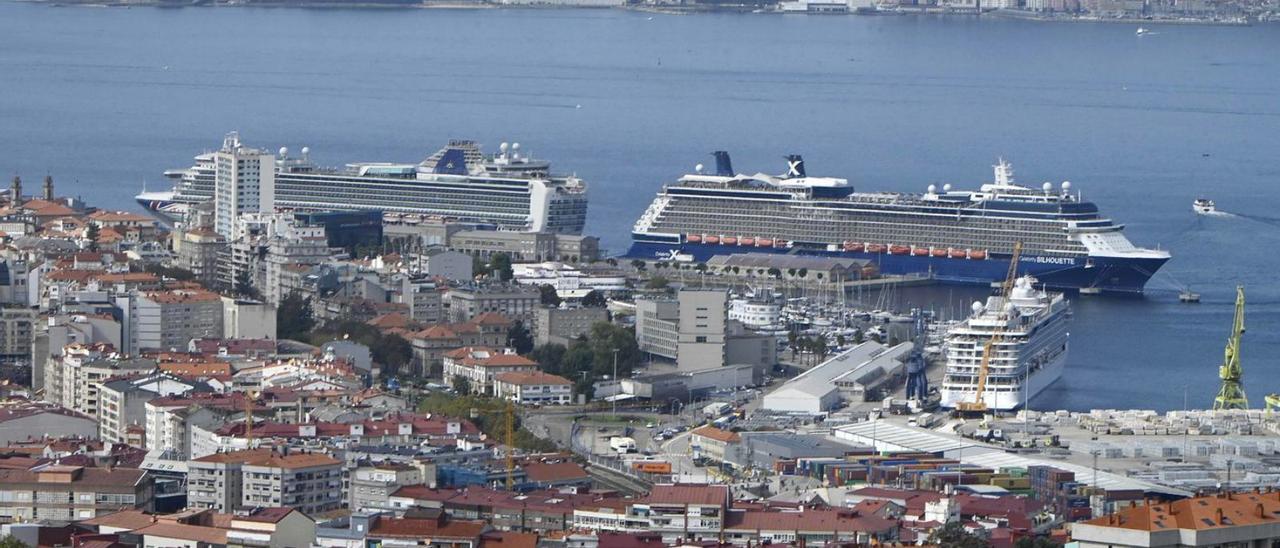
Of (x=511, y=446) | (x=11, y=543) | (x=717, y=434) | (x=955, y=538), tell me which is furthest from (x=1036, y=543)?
(x=717, y=434)

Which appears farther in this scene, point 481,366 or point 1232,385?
point 481,366

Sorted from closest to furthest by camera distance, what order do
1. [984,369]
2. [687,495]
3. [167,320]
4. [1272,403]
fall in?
1. [687,495]
2. [1272,403]
3. [984,369]
4. [167,320]

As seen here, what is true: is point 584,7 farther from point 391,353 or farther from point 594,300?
point 391,353

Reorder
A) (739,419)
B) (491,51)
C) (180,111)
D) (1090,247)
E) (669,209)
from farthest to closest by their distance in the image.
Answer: (491,51)
(180,111)
(669,209)
(1090,247)
(739,419)

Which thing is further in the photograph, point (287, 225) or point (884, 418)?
point (287, 225)

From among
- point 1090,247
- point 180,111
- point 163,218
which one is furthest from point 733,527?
point 180,111

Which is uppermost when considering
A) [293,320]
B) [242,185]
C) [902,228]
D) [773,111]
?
[773,111]

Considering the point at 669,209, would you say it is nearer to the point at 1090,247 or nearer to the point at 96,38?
the point at 1090,247
